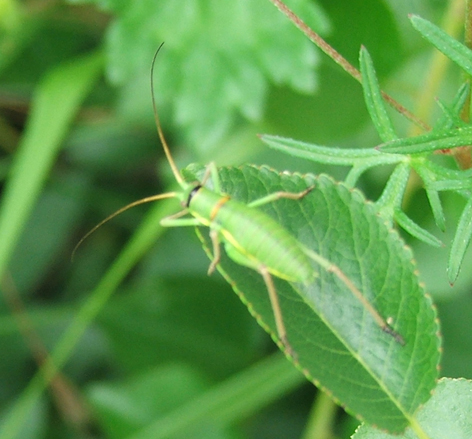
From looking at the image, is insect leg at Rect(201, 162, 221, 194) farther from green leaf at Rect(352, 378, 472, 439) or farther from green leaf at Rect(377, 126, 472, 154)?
green leaf at Rect(352, 378, 472, 439)

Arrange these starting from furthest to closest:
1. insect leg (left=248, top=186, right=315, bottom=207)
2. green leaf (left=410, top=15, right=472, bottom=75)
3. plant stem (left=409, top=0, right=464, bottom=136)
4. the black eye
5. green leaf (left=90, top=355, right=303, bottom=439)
Result: green leaf (left=90, top=355, right=303, bottom=439)
plant stem (left=409, top=0, right=464, bottom=136)
the black eye
insect leg (left=248, top=186, right=315, bottom=207)
green leaf (left=410, top=15, right=472, bottom=75)

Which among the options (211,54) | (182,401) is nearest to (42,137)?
(211,54)

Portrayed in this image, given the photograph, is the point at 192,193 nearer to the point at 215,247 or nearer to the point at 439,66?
the point at 215,247

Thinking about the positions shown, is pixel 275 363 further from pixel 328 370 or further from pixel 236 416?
pixel 328 370

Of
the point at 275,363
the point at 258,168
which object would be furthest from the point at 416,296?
the point at 275,363

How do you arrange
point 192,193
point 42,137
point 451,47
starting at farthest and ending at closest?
point 42,137 < point 192,193 < point 451,47

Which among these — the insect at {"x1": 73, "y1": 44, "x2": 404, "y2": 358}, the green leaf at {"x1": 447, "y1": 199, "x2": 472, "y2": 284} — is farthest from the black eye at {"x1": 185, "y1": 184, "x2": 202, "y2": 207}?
the green leaf at {"x1": 447, "y1": 199, "x2": 472, "y2": 284}

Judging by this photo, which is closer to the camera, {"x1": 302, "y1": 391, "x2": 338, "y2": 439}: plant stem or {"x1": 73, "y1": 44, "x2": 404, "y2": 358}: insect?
{"x1": 73, "y1": 44, "x2": 404, "y2": 358}: insect

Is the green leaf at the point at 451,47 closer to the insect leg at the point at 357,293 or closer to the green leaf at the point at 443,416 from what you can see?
the insect leg at the point at 357,293
